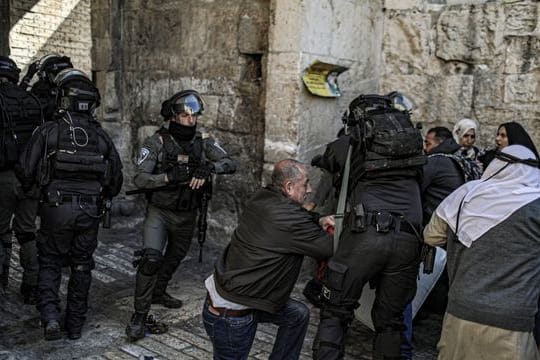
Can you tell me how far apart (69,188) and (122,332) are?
1186 millimetres

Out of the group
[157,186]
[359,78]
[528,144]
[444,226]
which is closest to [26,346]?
[157,186]

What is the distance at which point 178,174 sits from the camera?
445cm

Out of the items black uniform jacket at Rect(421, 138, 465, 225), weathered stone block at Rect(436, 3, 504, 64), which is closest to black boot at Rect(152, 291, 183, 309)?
black uniform jacket at Rect(421, 138, 465, 225)

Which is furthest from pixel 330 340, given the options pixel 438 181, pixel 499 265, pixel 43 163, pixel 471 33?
pixel 471 33

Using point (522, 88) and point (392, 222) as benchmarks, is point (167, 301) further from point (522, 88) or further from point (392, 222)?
point (522, 88)

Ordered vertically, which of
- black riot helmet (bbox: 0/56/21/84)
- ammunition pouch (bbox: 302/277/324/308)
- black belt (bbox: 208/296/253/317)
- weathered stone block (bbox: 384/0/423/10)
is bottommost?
ammunition pouch (bbox: 302/277/324/308)

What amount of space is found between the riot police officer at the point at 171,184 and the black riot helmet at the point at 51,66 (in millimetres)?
1562

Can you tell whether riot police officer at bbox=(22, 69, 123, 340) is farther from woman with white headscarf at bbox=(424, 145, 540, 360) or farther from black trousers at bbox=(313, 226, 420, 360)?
woman with white headscarf at bbox=(424, 145, 540, 360)

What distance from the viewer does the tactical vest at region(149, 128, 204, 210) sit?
443cm

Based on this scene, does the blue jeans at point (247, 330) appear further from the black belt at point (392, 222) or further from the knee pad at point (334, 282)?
the black belt at point (392, 222)

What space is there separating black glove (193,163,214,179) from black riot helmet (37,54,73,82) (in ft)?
6.32

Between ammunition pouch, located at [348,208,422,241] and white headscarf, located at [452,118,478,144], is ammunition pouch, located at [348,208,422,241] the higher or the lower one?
the lower one

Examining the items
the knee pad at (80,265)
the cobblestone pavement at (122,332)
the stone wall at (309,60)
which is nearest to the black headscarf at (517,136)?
the cobblestone pavement at (122,332)

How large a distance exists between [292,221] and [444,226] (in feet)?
2.73
